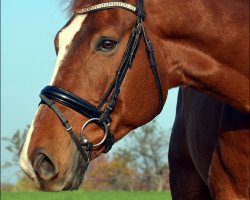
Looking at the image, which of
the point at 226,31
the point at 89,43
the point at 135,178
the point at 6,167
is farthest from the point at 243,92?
the point at 135,178

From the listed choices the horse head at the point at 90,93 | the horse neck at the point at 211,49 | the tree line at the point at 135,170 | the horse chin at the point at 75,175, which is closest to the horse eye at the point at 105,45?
the horse head at the point at 90,93

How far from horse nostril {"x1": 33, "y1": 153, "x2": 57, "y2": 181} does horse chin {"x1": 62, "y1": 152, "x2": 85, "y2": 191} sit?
151 millimetres

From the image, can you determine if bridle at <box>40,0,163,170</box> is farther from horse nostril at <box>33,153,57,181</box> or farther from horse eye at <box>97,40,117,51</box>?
horse nostril at <box>33,153,57,181</box>

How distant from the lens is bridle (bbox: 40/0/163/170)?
412 centimetres

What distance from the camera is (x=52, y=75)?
13.9ft

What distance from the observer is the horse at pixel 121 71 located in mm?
4098

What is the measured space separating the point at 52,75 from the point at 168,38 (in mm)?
963

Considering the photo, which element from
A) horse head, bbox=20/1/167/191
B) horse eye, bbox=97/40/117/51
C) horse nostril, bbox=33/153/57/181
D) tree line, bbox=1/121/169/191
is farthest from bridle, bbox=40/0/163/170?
tree line, bbox=1/121/169/191

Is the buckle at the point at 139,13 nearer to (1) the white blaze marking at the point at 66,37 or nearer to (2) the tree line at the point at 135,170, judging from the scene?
(1) the white blaze marking at the point at 66,37

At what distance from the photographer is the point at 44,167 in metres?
4.02

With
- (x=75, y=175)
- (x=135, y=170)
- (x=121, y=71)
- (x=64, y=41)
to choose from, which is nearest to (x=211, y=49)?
(x=121, y=71)

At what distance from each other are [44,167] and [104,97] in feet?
2.21

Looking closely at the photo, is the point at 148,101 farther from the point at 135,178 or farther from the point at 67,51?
the point at 135,178

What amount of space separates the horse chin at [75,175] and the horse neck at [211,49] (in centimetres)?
93
